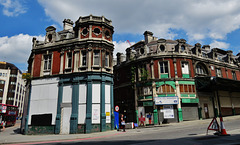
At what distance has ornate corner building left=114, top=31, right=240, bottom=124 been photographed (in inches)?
1084

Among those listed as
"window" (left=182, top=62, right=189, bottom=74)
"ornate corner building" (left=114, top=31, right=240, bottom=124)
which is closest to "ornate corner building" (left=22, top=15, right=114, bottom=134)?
"ornate corner building" (left=114, top=31, right=240, bottom=124)

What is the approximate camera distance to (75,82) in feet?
64.8

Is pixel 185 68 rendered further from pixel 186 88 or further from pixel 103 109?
pixel 103 109

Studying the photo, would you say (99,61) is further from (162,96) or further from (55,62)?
(162,96)

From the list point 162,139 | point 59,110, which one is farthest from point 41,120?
point 162,139

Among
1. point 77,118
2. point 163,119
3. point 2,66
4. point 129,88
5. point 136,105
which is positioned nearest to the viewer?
point 77,118

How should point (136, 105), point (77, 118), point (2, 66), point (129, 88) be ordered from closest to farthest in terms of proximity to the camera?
1. point (77, 118)
2. point (136, 105)
3. point (129, 88)
4. point (2, 66)

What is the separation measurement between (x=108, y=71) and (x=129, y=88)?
Answer: 12460 mm

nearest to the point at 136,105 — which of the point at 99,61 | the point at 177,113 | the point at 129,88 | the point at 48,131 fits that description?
the point at 129,88

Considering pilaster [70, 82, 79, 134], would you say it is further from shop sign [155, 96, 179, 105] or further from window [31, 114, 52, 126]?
shop sign [155, 96, 179, 105]

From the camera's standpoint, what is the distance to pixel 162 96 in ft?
92.1

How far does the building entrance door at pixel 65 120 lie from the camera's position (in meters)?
18.6

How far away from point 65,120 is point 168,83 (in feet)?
58.8

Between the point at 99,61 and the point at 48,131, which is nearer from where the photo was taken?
the point at 48,131
